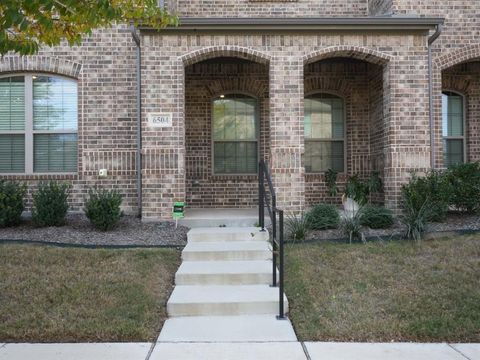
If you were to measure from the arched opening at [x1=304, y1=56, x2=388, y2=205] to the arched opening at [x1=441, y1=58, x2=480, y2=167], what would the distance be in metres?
1.91

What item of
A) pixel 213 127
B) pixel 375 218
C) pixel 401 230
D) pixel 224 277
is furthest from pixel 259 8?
pixel 224 277

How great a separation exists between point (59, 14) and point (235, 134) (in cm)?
609

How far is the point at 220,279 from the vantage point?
5.88m

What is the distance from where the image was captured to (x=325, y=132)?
10906mm

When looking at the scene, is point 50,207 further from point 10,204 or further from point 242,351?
point 242,351

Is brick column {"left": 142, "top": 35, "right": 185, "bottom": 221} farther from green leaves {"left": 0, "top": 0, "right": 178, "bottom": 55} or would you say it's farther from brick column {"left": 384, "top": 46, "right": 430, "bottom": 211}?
brick column {"left": 384, "top": 46, "right": 430, "bottom": 211}

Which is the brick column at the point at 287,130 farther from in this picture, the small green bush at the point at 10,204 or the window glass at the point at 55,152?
the small green bush at the point at 10,204

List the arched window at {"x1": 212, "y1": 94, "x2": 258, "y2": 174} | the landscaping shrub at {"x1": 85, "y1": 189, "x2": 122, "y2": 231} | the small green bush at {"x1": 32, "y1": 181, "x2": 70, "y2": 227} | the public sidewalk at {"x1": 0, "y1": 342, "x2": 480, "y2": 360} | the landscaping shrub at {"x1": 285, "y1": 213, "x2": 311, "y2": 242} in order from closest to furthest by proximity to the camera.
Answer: the public sidewalk at {"x1": 0, "y1": 342, "x2": 480, "y2": 360} → the landscaping shrub at {"x1": 285, "y1": 213, "x2": 311, "y2": 242} → the landscaping shrub at {"x1": 85, "y1": 189, "x2": 122, "y2": 231} → the small green bush at {"x1": 32, "y1": 181, "x2": 70, "y2": 227} → the arched window at {"x1": 212, "y1": 94, "x2": 258, "y2": 174}

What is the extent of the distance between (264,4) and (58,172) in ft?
20.5

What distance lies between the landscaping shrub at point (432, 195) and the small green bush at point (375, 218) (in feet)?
1.47

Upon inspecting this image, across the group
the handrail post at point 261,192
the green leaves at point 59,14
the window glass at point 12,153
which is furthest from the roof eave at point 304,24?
the window glass at point 12,153

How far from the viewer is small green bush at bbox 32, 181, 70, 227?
26.4 ft

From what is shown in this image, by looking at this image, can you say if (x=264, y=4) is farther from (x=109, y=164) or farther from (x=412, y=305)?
(x=412, y=305)

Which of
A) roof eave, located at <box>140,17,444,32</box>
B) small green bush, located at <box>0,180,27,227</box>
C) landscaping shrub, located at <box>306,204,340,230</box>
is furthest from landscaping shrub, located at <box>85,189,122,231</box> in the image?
landscaping shrub, located at <box>306,204,340,230</box>
